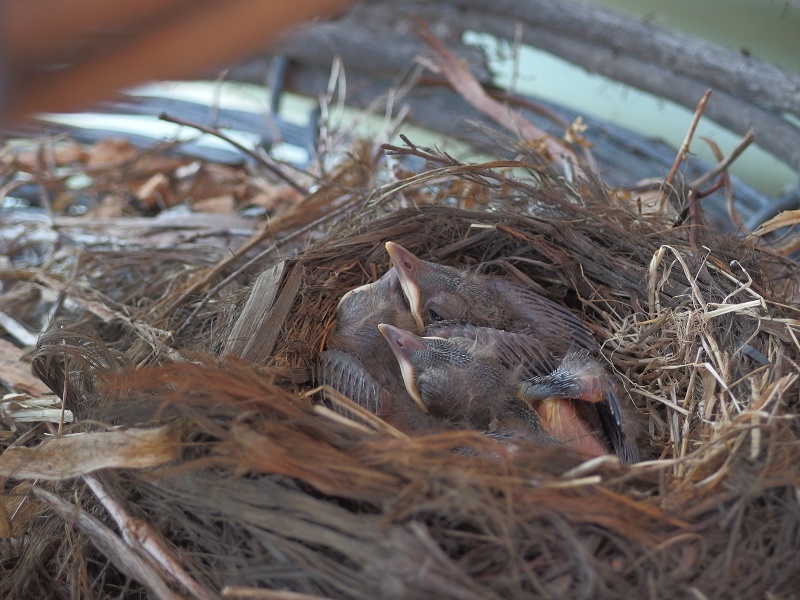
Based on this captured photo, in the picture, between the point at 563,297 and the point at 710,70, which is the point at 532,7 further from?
the point at 563,297

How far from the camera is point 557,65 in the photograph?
2.21 metres

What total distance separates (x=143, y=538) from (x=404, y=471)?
0.31 metres

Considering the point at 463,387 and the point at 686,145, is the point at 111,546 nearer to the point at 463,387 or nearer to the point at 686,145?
the point at 463,387

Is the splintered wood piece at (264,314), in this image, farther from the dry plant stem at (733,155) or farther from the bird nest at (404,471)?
the dry plant stem at (733,155)

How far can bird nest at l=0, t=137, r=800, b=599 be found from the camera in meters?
0.69

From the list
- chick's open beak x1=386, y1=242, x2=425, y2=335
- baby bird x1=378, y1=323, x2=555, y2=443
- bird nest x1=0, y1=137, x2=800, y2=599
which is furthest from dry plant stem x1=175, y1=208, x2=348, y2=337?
baby bird x1=378, y1=323, x2=555, y2=443

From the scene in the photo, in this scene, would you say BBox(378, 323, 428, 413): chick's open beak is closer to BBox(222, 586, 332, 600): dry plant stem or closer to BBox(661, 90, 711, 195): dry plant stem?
BBox(222, 586, 332, 600): dry plant stem

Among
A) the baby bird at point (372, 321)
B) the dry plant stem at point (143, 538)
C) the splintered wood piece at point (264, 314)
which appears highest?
the splintered wood piece at point (264, 314)

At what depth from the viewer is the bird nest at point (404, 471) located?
694 millimetres

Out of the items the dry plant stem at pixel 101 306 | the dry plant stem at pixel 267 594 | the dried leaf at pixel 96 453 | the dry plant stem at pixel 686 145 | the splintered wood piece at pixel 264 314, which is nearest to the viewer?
the dry plant stem at pixel 267 594

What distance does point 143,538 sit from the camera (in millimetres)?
793

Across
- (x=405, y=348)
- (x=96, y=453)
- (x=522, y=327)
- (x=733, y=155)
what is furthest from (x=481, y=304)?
(x=96, y=453)

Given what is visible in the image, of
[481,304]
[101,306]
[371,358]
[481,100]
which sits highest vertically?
[481,100]

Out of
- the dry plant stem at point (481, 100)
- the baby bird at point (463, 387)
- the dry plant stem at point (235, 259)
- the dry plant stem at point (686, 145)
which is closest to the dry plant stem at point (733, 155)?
the dry plant stem at point (686, 145)
